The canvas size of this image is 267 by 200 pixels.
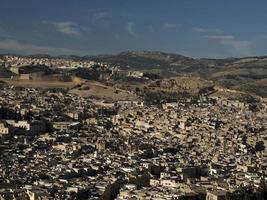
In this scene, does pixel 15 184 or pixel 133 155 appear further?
pixel 133 155

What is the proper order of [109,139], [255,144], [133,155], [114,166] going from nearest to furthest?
[114,166], [133,155], [109,139], [255,144]

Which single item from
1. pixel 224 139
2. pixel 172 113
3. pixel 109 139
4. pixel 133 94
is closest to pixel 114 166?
pixel 109 139

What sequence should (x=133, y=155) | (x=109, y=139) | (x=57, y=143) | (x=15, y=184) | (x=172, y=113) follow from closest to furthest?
(x=15, y=184) < (x=133, y=155) < (x=57, y=143) < (x=109, y=139) < (x=172, y=113)

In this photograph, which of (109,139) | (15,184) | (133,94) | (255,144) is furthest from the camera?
(133,94)

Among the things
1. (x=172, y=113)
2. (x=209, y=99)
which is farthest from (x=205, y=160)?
(x=209, y=99)

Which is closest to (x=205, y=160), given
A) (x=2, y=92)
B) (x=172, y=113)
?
(x=172, y=113)

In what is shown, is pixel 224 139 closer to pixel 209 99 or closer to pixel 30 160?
pixel 30 160

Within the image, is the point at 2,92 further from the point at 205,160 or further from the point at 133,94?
the point at 205,160

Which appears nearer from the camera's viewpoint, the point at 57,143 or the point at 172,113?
the point at 57,143

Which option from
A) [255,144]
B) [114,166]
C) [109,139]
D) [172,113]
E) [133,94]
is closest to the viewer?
[114,166]
